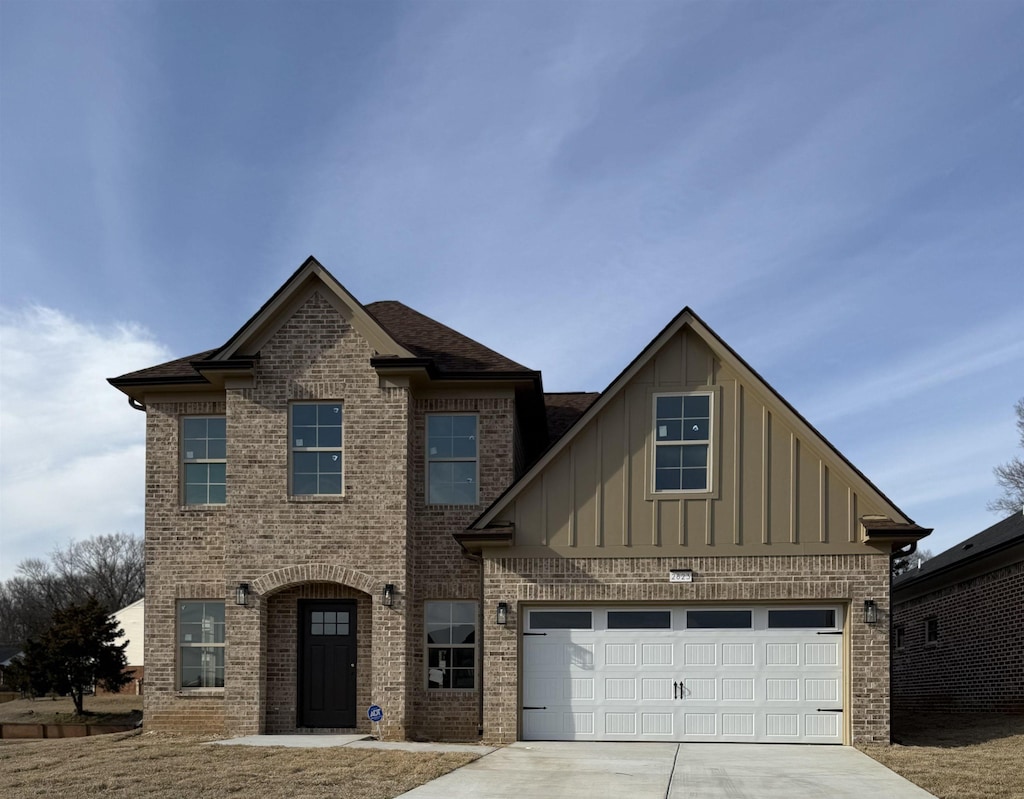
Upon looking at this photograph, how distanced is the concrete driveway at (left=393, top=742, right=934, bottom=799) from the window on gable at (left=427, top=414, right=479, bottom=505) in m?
4.47

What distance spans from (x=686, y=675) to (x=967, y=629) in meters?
8.64

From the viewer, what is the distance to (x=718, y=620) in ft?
54.6

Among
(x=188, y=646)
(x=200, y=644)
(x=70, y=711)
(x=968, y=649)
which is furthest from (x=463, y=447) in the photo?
(x=70, y=711)

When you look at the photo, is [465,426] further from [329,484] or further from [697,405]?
[697,405]

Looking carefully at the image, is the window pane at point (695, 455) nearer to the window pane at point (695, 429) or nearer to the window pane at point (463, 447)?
the window pane at point (695, 429)

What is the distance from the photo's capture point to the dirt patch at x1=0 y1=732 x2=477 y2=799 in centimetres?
1176

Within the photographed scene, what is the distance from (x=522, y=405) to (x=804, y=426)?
5.24 metres

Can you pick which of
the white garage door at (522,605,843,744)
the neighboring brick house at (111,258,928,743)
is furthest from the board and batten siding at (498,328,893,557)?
the white garage door at (522,605,843,744)

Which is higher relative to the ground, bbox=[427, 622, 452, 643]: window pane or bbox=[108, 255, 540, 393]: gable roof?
bbox=[108, 255, 540, 393]: gable roof

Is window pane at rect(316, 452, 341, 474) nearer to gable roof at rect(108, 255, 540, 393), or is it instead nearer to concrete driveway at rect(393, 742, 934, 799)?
gable roof at rect(108, 255, 540, 393)

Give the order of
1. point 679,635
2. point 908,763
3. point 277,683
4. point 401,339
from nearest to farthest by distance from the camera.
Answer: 1. point 908,763
2. point 679,635
3. point 277,683
4. point 401,339

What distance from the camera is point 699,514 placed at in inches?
653

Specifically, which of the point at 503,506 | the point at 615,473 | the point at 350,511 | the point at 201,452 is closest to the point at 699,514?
the point at 615,473

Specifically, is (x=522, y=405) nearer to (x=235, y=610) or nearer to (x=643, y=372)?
(x=643, y=372)
